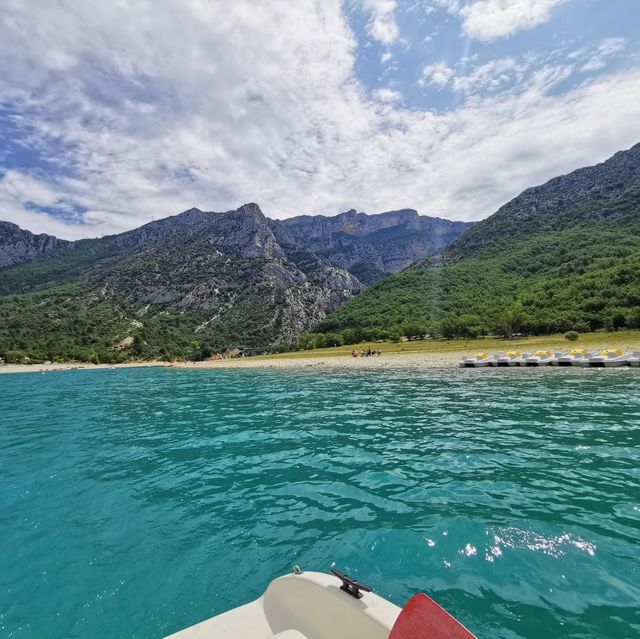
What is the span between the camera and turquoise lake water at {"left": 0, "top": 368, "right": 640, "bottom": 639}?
600 cm

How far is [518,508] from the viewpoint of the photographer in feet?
29.0

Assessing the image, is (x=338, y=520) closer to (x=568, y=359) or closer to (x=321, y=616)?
(x=321, y=616)

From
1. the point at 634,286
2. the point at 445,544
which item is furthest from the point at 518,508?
the point at 634,286

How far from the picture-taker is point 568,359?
42.6 meters

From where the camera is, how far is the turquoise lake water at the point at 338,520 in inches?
236

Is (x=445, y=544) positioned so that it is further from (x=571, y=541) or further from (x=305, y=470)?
(x=305, y=470)

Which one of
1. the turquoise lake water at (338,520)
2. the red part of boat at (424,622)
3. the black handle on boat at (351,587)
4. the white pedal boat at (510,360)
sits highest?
the red part of boat at (424,622)

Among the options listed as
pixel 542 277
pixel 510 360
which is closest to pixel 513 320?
pixel 510 360

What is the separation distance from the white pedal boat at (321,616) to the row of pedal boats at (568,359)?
4383 cm

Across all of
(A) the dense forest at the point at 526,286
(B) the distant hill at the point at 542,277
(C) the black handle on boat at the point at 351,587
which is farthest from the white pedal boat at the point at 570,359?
(C) the black handle on boat at the point at 351,587

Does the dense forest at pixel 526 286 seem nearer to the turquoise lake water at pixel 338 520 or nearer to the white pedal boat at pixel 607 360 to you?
the white pedal boat at pixel 607 360

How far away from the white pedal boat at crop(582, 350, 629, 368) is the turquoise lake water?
23.0 metres

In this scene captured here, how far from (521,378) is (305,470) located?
29.1 meters

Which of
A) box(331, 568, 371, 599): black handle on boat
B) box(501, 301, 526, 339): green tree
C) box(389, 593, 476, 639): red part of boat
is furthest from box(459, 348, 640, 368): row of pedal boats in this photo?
box(389, 593, 476, 639): red part of boat
